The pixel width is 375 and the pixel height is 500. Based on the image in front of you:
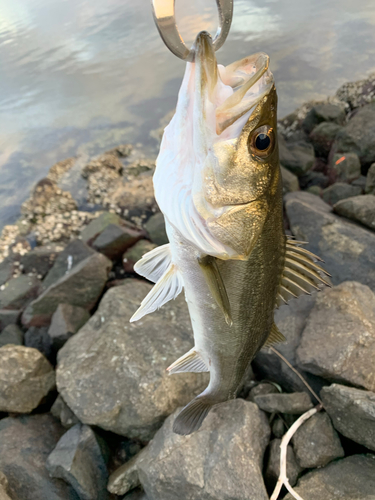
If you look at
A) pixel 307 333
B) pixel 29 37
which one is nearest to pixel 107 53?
pixel 29 37

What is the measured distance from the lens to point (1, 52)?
10.9 metres

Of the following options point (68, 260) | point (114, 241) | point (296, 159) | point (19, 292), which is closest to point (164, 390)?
point (114, 241)

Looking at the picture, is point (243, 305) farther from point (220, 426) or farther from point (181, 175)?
point (220, 426)

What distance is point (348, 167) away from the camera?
16.7 ft

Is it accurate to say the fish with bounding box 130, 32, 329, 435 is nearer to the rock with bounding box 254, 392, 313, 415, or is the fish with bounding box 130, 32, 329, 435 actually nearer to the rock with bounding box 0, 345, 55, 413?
the rock with bounding box 254, 392, 313, 415

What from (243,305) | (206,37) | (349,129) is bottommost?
(349,129)

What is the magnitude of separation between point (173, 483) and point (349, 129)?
588cm

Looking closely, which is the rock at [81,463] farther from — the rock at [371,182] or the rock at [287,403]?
the rock at [371,182]

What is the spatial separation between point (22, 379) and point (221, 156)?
2814 millimetres

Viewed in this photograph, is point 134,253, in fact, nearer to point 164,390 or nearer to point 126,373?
point 126,373

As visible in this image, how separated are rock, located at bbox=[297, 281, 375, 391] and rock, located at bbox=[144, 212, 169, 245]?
229cm

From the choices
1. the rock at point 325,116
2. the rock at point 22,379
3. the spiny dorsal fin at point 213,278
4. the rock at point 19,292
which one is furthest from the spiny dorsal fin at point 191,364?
the rock at point 325,116

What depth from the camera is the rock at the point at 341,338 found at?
2.36m

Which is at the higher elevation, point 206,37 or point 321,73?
point 206,37
